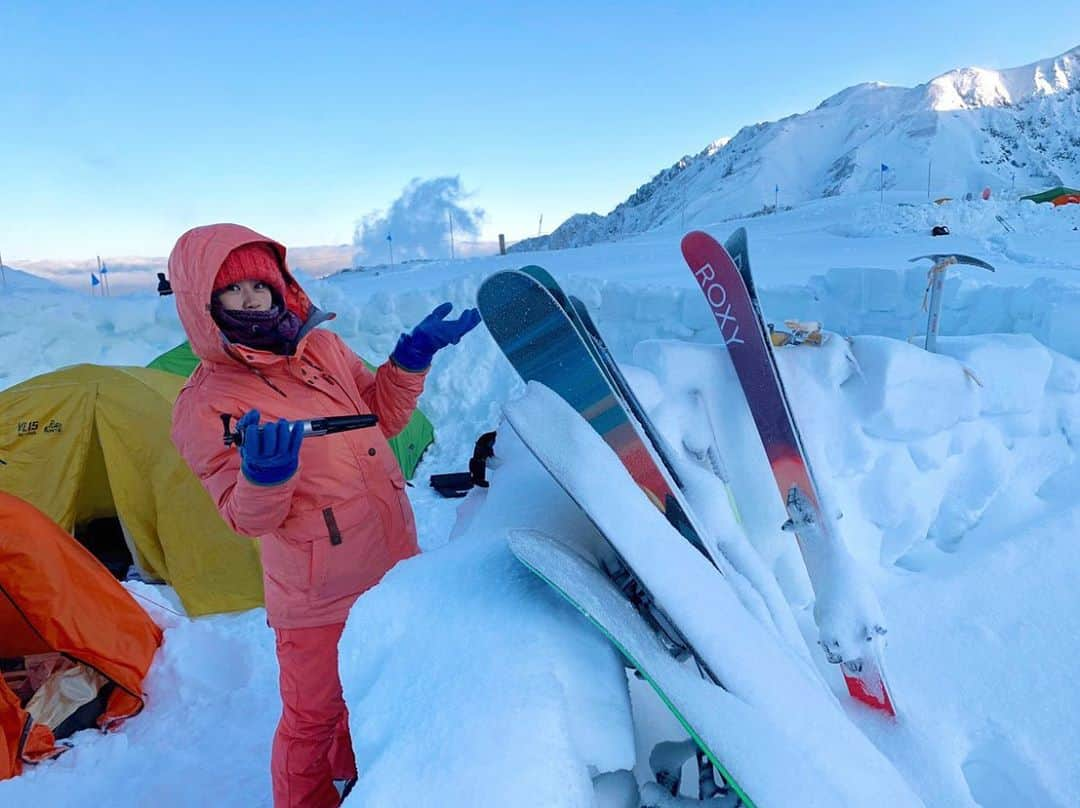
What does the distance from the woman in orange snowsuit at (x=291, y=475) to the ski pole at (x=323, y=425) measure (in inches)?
1.3

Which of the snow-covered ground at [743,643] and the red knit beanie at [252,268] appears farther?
the red knit beanie at [252,268]

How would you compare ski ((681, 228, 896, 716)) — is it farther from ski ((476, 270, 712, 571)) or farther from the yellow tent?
the yellow tent

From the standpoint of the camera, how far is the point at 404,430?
548 centimetres

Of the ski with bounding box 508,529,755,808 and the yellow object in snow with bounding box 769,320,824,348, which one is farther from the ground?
the yellow object in snow with bounding box 769,320,824,348

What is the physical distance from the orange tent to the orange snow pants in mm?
1491

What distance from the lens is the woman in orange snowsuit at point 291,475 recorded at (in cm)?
158

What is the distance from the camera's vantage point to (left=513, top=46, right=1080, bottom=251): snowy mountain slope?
7119 cm

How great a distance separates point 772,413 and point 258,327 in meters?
2.25

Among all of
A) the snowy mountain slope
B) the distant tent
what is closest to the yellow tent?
the distant tent

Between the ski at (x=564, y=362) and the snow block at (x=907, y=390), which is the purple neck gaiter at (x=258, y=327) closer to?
the ski at (x=564, y=362)

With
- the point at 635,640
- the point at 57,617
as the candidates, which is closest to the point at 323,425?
the point at 635,640

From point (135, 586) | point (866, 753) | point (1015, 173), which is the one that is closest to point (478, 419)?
point (135, 586)

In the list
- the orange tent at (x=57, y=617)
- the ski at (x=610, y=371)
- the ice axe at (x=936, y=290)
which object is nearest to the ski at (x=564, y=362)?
the ski at (x=610, y=371)

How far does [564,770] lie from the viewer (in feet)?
2.90
